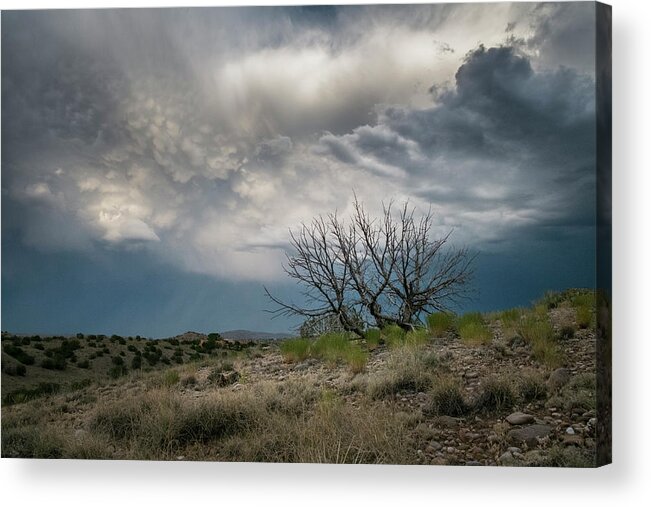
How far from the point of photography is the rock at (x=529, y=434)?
23.1 feet

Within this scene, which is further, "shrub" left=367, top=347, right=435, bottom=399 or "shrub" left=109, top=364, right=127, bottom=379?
"shrub" left=109, top=364, right=127, bottom=379

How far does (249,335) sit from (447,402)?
1.97 meters

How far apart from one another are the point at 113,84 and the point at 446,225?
347 cm

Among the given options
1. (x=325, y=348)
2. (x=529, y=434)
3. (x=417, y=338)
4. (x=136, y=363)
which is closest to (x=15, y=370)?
(x=136, y=363)

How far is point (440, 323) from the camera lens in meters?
7.73

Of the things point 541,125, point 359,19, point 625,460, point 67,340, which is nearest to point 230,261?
point 67,340

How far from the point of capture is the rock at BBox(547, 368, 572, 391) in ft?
23.6

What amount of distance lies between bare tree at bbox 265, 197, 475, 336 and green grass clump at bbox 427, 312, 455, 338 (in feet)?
0.22

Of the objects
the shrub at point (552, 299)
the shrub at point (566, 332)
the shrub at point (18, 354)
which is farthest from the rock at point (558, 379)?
the shrub at point (18, 354)

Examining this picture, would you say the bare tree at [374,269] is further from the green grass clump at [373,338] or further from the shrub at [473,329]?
the shrub at [473,329]

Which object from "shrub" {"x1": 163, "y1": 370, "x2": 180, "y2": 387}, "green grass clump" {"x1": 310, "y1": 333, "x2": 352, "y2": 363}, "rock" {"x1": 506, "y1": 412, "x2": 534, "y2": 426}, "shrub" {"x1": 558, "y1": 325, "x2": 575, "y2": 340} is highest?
"shrub" {"x1": 558, "y1": 325, "x2": 575, "y2": 340}

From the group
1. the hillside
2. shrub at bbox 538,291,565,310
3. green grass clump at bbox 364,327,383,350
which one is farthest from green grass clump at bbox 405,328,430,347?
shrub at bbox 538,291,565,310

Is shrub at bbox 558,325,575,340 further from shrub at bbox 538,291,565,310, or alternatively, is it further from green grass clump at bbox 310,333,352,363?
green grass clump at bbox 310,333,352,363

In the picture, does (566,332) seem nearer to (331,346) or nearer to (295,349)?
(331,346)
